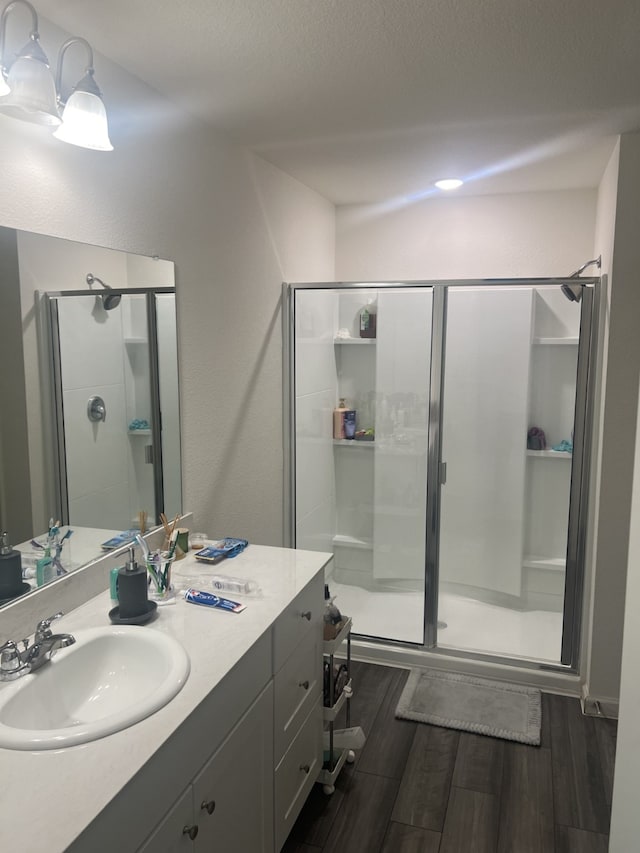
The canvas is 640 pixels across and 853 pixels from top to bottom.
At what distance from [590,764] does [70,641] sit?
2.02 metres

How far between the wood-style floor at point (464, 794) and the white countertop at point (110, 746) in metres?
0.85

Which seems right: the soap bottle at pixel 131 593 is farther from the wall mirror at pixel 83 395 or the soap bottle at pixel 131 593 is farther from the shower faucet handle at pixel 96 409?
the shower faucet handle at pixel 96 409

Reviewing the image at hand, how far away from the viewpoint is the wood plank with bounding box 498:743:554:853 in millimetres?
2064

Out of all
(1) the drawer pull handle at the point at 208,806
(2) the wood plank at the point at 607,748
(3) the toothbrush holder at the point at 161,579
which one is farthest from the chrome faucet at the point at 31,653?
(2) the wood plank at the point at 607,748

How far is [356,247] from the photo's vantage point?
385cm

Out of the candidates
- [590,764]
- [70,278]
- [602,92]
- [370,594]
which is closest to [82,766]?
[70,278]

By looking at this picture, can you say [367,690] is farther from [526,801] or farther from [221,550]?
[221,550]

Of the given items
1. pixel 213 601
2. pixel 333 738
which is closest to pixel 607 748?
pixel 333 738

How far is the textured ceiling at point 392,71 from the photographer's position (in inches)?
64.1

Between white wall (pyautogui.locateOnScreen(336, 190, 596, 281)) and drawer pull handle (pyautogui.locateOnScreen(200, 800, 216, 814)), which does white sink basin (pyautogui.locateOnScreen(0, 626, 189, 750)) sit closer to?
drawer pull handle (pyautogui.locateOnScreen(200, 800, 216, 814))

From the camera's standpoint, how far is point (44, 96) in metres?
1.47

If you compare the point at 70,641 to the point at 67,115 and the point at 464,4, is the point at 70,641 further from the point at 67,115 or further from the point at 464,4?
the point at 464,4

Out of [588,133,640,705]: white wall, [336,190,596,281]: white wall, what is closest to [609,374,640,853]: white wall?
[588,133,640,705]: white wall

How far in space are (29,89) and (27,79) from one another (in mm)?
22
